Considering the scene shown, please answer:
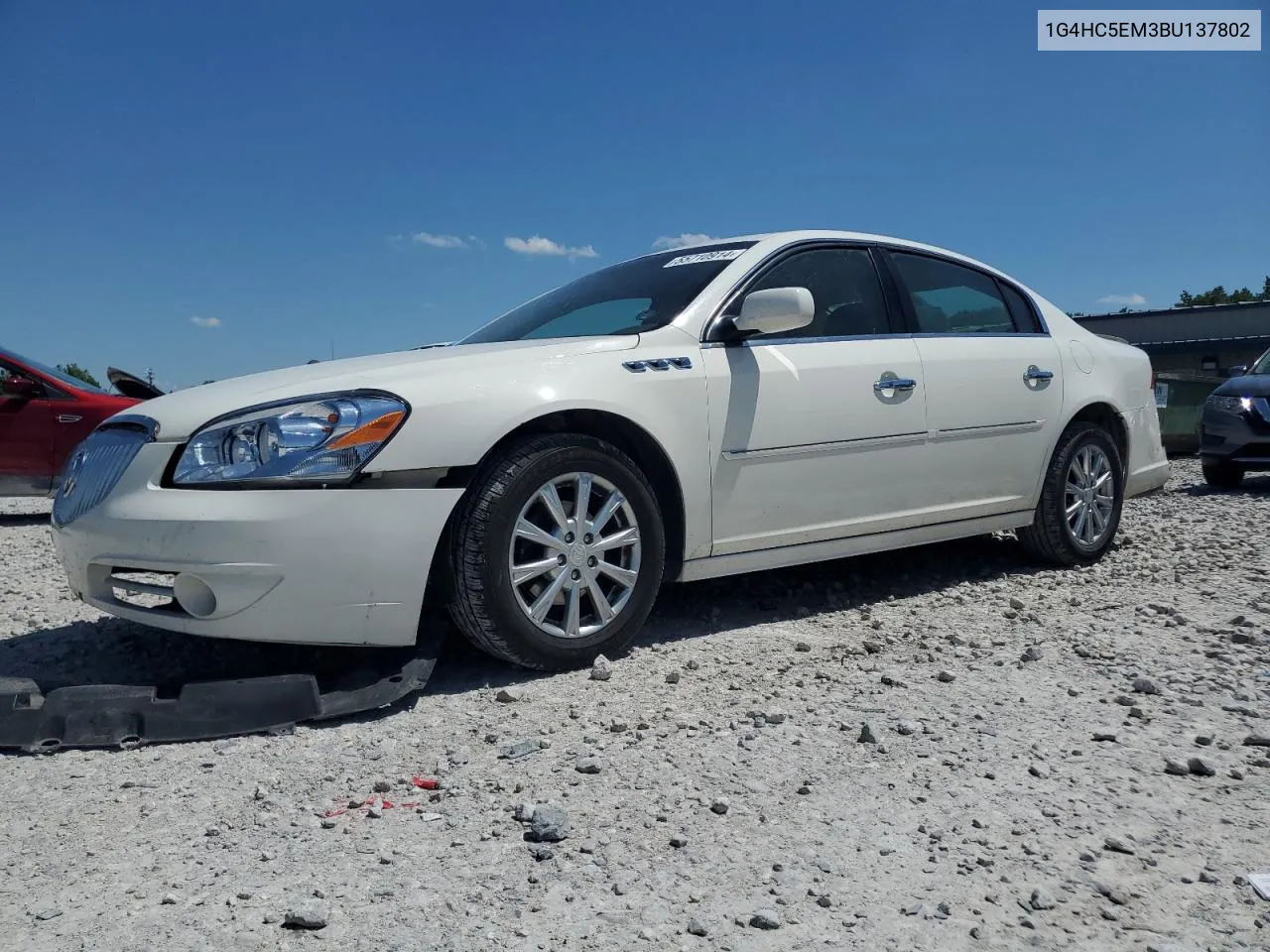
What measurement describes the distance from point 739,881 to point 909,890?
12.8 inches

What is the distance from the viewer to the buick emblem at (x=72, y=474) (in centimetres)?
326

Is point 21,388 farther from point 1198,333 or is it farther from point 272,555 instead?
point 1198,333

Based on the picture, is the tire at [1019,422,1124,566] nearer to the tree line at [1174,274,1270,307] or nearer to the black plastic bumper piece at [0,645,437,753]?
the black plastic bumper piece at [0,645,437,753]

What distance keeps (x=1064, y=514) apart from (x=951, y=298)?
4.02 ft

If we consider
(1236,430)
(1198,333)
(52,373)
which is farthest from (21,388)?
(1198,333)

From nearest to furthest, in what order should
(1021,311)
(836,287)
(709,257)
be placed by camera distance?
(709,257)
(836,287)
(1021,311)

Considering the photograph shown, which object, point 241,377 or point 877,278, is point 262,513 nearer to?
point 241,377

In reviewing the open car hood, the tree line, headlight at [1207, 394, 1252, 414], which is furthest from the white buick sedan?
the tree line

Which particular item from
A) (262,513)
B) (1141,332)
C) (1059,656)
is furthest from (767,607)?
(1141,332)

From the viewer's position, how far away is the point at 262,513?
9.07 ft

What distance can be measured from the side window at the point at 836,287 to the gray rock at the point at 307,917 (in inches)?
106

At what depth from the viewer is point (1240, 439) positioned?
29.7 feet

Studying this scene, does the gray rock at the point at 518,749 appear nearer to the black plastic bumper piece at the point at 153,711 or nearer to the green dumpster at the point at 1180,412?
the black plastic bumper piece at the point at 153,711

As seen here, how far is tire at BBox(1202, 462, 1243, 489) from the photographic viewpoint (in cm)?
927
